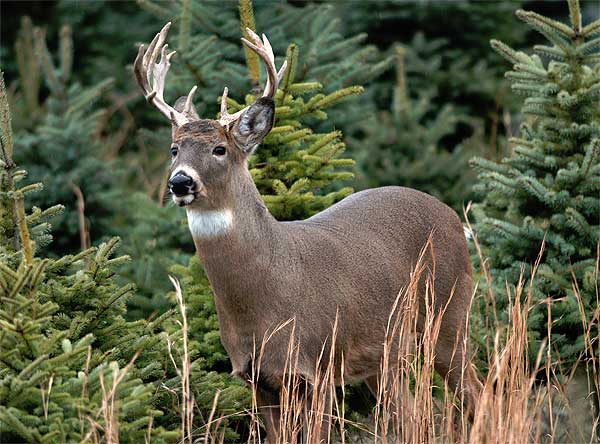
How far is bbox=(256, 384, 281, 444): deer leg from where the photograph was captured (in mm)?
6223

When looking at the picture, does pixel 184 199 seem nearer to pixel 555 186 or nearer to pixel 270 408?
pixel 270 408

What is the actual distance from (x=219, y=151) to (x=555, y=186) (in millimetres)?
2350

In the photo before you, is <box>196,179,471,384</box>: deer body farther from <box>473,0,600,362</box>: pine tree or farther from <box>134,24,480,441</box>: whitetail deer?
<box>473,0,600,362</box>: pine tree

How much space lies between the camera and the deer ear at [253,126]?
632 cm

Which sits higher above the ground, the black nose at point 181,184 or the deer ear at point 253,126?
the deer ear at point 253,126

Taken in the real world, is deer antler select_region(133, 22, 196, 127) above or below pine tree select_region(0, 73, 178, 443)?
above

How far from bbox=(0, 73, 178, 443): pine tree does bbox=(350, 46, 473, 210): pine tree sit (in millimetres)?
5418

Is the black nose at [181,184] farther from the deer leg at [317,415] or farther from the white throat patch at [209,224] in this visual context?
the deer leg at [317,415]

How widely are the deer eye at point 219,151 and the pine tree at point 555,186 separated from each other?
2.03 m

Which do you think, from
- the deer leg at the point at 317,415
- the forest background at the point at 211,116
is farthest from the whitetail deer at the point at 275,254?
the forest background at the point at 211,116

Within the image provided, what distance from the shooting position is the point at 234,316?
20.0 feet

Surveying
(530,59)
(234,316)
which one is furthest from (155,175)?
(234,316)

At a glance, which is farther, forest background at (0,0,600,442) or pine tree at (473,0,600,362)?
pine tree at (473,0,600,362)

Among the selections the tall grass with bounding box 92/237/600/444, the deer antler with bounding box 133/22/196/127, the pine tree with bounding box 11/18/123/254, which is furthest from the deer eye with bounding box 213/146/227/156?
the pine tree with bounding box 11/18/123/254
